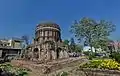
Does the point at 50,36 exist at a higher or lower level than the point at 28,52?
higher

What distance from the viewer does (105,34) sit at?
2120 inches

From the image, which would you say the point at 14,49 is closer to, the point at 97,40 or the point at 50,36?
the point at 50,36

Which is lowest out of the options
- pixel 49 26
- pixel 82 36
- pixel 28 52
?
pixel 28 52

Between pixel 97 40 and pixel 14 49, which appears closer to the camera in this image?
pixel 97 40

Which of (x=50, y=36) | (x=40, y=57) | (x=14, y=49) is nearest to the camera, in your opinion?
(x=40, y=57)

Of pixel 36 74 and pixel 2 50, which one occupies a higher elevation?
pixel 2 50

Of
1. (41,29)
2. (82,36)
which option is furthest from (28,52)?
(82,36)

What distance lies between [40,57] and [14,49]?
15.8 m

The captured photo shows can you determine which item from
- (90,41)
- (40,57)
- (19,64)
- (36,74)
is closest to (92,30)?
(90,41)

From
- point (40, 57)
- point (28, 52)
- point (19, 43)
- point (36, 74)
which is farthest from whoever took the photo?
point (19, 43)

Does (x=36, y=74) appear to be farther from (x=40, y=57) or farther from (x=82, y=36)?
(x=82, y=36)

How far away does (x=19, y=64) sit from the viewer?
130 feet

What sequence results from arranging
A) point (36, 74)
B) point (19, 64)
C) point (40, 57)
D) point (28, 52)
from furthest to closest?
point (28, 52)
point (40, 57)
point (19, 64)
point (36, 74)

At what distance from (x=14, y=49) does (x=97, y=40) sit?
27.5m
